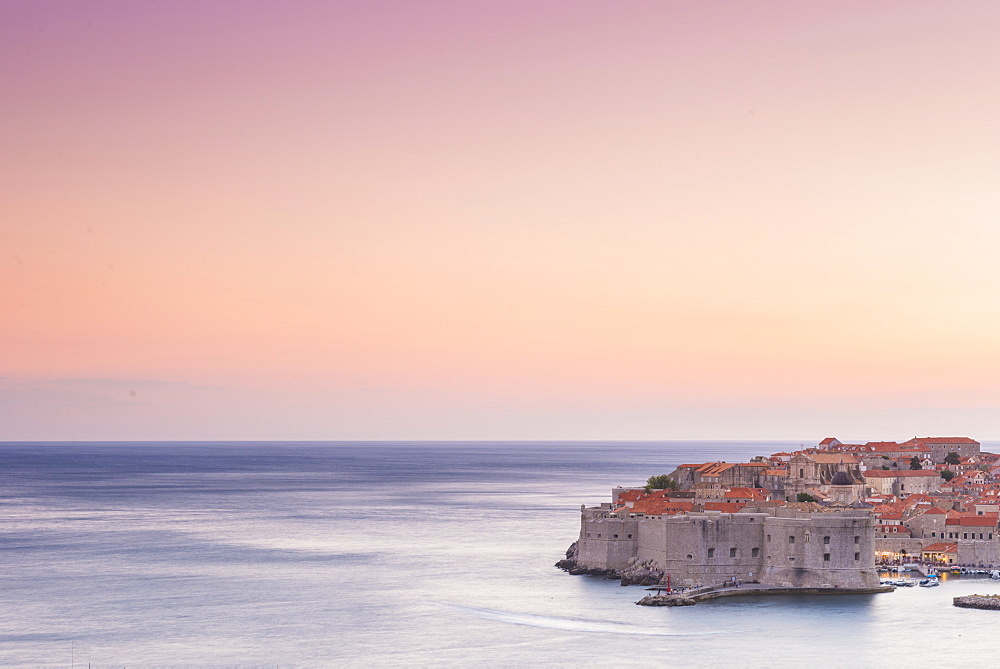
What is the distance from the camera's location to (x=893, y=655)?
121 feet

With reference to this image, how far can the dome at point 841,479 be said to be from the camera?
6925 cm

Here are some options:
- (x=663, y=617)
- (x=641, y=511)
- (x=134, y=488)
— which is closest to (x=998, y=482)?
(x=641, y=511)

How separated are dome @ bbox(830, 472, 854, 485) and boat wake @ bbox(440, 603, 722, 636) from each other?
1266 inches

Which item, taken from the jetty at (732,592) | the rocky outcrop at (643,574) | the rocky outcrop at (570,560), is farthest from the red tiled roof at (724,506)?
the rocky outcrop at (570,560)

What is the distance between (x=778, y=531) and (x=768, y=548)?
808 mm

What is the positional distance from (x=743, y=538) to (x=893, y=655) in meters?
10.6

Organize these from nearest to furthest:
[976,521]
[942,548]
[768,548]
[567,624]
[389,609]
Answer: [567,624], [389,609], [768,548], [976,521], [942,548]

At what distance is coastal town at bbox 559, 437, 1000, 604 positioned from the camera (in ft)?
151

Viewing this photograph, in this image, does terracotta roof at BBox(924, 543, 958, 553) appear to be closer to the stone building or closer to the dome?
the dome

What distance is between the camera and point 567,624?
40.5m

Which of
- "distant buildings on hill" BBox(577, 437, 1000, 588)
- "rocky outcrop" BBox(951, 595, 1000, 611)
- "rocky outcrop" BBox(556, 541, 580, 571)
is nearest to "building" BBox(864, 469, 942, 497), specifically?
"distant buildings on hill" BBox(577, 437, 1000, 588)

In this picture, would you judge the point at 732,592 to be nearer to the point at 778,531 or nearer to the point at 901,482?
the point at 778,531

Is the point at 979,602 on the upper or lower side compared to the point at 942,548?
lower

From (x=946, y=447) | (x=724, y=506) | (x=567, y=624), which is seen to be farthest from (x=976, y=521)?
(x=946, y=447)
